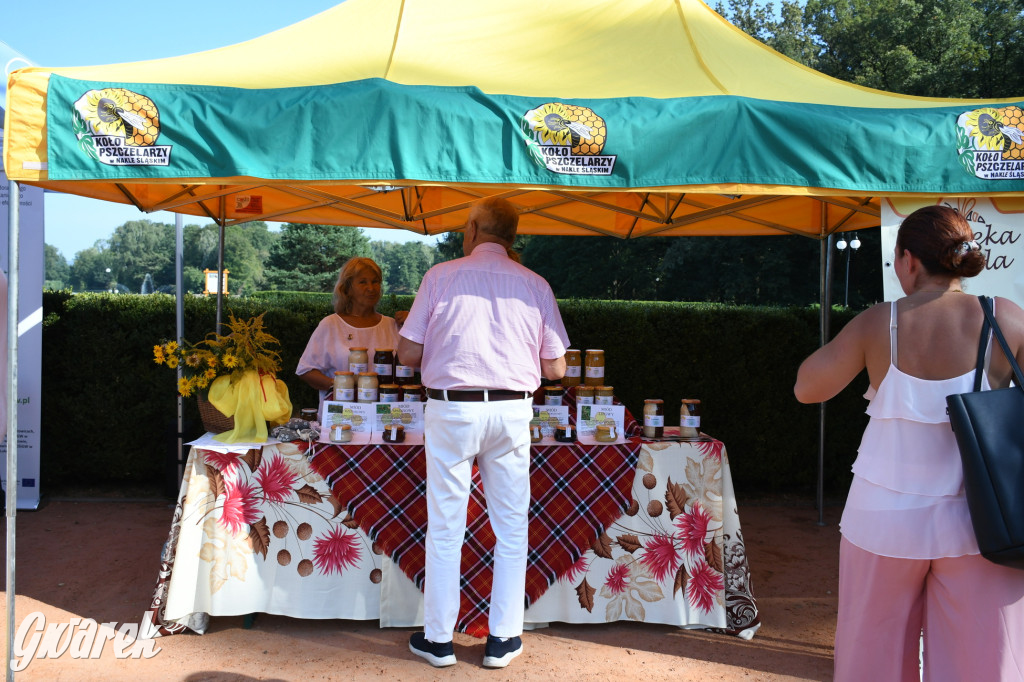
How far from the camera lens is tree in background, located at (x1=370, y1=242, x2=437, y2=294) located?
90938 mm

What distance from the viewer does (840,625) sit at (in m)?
2.16

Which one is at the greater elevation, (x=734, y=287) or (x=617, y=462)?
(x=734, y=287)

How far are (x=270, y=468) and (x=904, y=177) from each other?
9.28 ft

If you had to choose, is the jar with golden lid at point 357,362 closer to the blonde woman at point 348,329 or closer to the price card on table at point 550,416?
the blonde woman at point 348,329

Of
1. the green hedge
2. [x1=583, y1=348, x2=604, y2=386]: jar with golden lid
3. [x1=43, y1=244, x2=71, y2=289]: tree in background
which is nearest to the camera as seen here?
[x1=583, y1=348, x2=604, y2=386]: jar with golden lid

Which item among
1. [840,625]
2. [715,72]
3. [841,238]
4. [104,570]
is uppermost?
[841,238]

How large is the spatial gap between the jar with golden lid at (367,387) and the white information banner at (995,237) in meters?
2.17

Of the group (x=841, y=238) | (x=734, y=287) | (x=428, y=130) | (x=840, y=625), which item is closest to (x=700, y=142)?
(x=428, y=130)

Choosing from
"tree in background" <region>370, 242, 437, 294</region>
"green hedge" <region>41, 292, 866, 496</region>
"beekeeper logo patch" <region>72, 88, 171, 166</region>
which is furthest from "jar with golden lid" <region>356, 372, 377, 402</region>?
"tree in background" <region>370, 242, 437, 294</region>

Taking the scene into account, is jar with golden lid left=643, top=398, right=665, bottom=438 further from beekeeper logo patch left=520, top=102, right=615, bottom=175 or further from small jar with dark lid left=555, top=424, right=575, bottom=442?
beekeeper logo patch left=520, top=102, right=615, bottom=175

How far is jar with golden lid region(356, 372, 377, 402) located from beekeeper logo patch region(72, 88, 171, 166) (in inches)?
47.6

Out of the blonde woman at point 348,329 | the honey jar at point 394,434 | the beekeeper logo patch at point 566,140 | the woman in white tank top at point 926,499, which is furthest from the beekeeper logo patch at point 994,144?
the blonde woman at point 348,329

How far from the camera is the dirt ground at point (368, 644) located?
3070mm

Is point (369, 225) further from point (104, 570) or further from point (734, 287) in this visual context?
point (734, 287)
